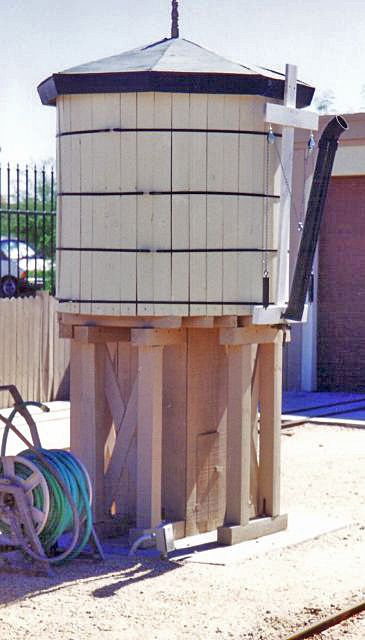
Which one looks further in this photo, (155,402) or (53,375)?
(53,375)

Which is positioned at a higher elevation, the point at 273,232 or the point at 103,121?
the point at 103,121

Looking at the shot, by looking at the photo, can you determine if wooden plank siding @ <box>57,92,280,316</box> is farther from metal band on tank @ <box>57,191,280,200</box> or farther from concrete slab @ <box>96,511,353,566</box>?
concrete slab @ <box>96,511,353,566</box>

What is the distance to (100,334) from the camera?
982 cm

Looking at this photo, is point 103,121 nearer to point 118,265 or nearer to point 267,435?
point 118,265

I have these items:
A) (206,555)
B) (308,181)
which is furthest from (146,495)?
(308,181)

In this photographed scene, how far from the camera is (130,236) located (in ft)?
31.1

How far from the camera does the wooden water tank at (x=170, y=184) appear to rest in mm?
9375

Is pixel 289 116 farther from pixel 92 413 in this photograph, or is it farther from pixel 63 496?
pixel 63 496

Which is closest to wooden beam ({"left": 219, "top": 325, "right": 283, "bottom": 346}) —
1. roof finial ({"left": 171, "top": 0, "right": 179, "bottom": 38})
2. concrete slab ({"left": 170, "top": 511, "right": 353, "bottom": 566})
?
concrete slab ({"left": 170, "top": 511, "right": 353, "bottom": 566})

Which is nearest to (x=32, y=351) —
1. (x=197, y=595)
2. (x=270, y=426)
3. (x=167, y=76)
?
(x=270, y=426)

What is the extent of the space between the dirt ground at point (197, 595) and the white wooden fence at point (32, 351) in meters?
7.86

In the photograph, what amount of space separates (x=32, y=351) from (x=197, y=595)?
10.0 metres

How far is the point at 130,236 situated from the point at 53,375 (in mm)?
9228

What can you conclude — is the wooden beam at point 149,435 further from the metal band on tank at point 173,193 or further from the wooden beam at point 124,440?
the metal band on tank at point 173,193
